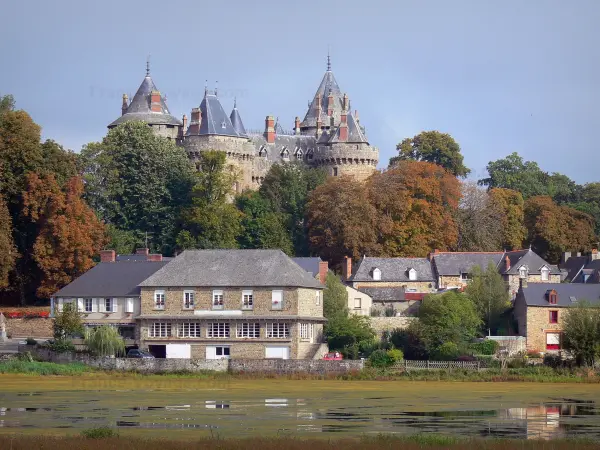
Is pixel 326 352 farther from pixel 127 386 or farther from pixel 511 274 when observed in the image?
pixel 511 274

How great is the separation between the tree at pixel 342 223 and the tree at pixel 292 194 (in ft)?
6.09

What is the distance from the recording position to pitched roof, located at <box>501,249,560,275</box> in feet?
292

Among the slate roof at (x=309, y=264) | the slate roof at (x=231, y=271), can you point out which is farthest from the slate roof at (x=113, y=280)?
the slate roof at (x=309, y=264)

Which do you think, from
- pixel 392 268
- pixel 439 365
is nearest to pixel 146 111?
pixel 392 268

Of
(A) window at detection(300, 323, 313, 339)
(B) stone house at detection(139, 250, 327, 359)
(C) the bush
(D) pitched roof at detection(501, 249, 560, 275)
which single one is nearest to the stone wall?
(B) stone house at detection(139, 250, 327, 359)

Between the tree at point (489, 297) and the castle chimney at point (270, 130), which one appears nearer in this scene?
the tree at point (489, 297)

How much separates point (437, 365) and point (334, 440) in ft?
83.9

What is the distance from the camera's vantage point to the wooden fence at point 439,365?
60719mm

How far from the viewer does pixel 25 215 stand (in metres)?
83.9

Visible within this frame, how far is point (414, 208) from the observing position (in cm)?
9912

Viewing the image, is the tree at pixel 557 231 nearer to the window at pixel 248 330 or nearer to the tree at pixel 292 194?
the tree at pixel 292 194

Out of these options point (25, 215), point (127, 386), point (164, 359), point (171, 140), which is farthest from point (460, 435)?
point (171, 140)

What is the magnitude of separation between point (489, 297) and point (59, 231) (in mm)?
23881

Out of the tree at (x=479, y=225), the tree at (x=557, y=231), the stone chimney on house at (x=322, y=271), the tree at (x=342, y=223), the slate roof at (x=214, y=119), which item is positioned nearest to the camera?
the stone chimney on house at (x=322, y=271)
